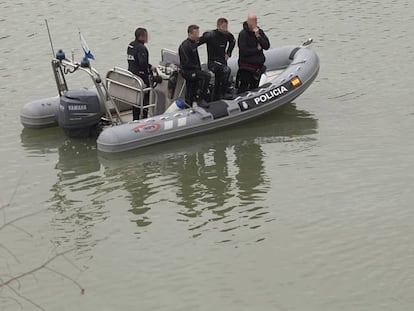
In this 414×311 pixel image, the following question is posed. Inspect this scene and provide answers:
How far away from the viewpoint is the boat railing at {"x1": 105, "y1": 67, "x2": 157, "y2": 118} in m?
9.14

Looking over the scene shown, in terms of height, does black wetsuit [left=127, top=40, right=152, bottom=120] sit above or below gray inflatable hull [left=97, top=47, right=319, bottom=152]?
above

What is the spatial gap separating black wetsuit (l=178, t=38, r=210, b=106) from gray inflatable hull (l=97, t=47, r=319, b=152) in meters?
0.28

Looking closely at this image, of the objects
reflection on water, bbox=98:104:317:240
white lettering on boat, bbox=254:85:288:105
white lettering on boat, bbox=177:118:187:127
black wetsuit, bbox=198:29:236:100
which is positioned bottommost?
reflection on water, bbox=98:104:317:240

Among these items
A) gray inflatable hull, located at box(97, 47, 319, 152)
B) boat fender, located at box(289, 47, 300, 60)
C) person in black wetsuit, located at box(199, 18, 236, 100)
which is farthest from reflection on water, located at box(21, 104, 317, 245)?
boat fender, located at box(289, 47, 300, 60)

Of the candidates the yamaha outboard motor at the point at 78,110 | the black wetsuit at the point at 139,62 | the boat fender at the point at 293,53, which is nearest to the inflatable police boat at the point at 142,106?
the yamaha outboard motor at the point at 78,110

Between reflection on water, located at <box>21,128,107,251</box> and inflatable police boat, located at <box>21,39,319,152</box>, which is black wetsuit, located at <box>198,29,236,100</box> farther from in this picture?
reflection on water, located at <box>21,128,107,251</box>

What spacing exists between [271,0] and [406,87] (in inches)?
226

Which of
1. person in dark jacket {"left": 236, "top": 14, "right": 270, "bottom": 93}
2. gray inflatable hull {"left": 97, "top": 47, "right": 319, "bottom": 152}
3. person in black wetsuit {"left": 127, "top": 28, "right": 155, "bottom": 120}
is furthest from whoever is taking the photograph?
person in dark jacket {"left": 236, "top": 14, "right": 270, "bottom": 93}

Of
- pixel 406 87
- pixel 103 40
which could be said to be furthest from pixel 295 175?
pixel 103 40

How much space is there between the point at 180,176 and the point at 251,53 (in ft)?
6.89

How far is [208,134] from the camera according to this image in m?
9.69

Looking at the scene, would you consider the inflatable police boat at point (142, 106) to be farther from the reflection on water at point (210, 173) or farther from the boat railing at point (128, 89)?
the reflection on water at point (210, 173)

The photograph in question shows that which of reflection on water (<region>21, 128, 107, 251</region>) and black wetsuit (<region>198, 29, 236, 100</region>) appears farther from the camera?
black wetsuit (<region>198, 29, 236, 100</region>)

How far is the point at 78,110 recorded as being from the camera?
9109mm
